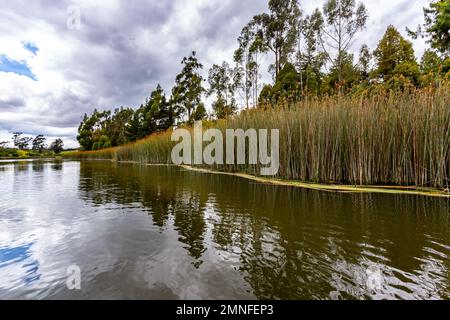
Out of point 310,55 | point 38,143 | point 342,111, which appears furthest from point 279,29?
point 38,143

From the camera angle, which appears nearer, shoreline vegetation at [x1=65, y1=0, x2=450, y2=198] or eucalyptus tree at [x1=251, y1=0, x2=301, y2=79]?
shoreline vegetation at [x1=65, y1=0, x2=450, y2=198]

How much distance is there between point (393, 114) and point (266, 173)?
11.4 ft

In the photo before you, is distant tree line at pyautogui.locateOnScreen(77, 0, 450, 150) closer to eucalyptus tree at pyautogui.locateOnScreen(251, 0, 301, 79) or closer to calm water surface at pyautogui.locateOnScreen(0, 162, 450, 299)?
eucalyptus tree at pyautogui.locateOnScreen(251, 0, 301, 79)

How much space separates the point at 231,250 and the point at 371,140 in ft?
14.8

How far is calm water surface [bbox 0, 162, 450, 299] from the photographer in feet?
4.70

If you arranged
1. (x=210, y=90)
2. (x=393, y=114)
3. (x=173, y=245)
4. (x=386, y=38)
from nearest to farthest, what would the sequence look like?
(x=173, y=245), (x=393, y=114), (x=386, y=38), (x=210, y=90)

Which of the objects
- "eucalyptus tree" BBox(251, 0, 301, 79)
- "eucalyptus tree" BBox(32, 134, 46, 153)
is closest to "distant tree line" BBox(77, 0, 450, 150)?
"eucalyptus tree" BBox(251, 0, 301, 79)

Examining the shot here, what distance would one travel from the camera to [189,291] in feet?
4.61

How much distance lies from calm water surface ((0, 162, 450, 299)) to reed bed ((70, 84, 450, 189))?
3.89ft

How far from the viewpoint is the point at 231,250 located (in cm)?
204

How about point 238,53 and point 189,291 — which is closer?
point 189,291
